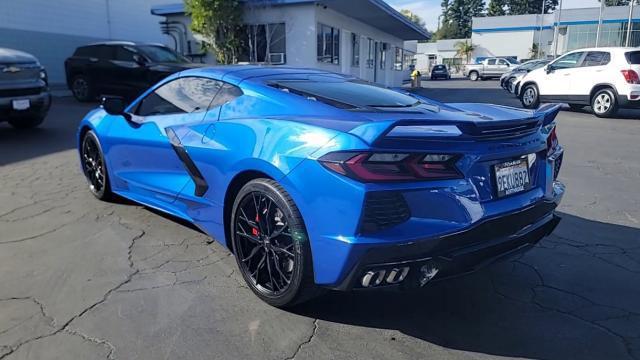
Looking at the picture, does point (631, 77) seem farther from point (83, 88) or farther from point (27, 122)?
point (83, 88)

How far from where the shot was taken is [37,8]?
59.5 feet

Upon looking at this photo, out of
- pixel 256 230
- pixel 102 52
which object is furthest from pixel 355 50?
pixel 256 230

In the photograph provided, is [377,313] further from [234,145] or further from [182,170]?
[182,170]

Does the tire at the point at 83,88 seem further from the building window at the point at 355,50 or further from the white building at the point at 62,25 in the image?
the building window at the point at 355,50

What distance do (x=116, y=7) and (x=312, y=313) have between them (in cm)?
2269

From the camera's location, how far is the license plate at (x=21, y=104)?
8.19 m

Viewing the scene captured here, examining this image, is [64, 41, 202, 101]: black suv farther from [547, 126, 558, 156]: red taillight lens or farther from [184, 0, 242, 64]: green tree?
[547, 126, 558, 156]: red taillight lens

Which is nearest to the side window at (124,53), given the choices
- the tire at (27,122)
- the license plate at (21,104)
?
the tire at (27,122)

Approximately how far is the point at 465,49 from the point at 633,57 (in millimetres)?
57826

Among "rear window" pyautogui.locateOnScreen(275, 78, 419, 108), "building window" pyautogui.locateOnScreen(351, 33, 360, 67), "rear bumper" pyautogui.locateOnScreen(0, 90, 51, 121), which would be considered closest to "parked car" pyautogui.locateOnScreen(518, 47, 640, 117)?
"building window" pyautogui.locateOnScreen(351, 33, 360, 67)

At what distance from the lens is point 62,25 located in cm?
1930

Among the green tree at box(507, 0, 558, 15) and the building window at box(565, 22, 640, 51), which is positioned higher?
the green tree at box(507, 0, 558, 15)

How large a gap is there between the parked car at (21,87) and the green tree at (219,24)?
Answer: 8.46 m

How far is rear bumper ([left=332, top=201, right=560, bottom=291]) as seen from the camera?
2432mm
